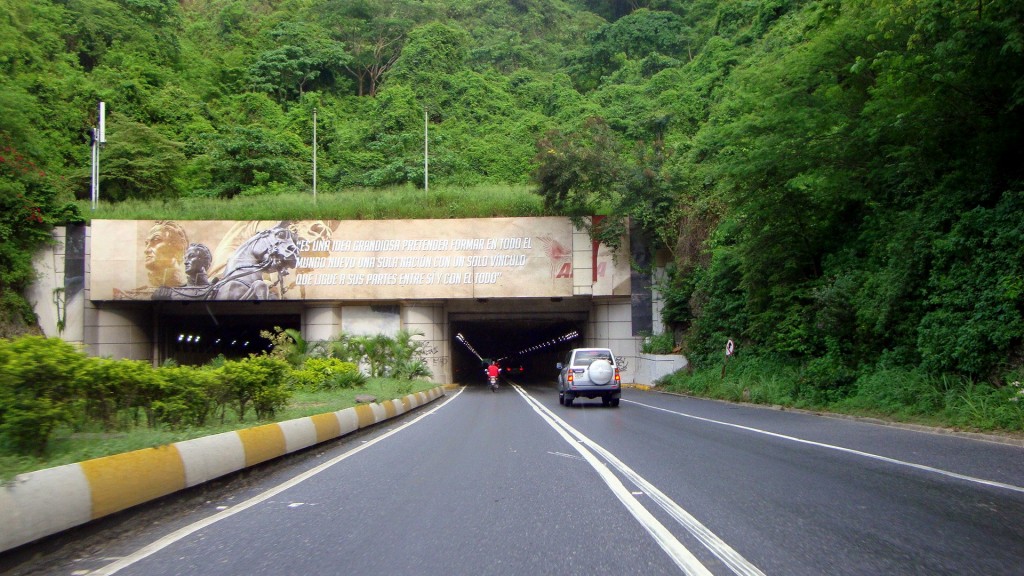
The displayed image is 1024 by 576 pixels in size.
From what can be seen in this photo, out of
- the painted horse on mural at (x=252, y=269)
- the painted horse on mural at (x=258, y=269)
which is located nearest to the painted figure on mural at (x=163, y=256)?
the painted horse on mural at (x=252, y=269)

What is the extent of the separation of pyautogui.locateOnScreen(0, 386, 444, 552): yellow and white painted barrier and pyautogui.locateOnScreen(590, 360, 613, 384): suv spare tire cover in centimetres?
1314

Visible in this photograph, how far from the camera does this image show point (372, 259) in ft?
135

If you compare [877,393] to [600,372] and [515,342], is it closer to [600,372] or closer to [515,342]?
[600,372]

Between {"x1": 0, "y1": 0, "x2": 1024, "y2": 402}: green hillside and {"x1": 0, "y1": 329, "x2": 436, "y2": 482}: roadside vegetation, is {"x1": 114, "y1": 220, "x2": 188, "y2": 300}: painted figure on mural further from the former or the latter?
{"x1": 0, "y1": 329, "x2": 436, "y2": 482}: roadside vegetation

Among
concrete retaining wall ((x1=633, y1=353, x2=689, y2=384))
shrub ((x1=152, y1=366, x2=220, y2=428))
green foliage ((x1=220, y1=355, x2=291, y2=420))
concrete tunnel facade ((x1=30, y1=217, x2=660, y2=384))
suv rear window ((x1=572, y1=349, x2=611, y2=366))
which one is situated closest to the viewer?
shrub ((x1=152, y1=366, x2=220, y2=428))

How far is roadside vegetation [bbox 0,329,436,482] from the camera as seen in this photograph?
6777 mm

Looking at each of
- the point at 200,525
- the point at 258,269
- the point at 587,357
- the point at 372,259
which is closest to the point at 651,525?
the point at 200,525

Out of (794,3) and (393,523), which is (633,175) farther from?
(393,523)

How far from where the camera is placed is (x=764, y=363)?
28.5m

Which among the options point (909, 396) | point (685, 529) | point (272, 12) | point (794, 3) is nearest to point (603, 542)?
point (685, 529)

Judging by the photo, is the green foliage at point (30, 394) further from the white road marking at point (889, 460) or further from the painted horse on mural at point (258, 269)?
the painted horse on mural at point (258, 269)

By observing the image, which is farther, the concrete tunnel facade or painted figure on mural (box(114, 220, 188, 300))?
painted figure on mural (box(114, 220, 188, 300))

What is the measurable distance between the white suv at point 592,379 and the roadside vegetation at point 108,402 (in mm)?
9895

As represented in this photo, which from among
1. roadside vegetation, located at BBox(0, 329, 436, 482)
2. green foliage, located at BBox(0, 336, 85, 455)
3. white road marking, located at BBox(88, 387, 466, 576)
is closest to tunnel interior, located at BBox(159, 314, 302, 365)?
roadside vegetation, located at BBox(0, 329, 436, 482)
